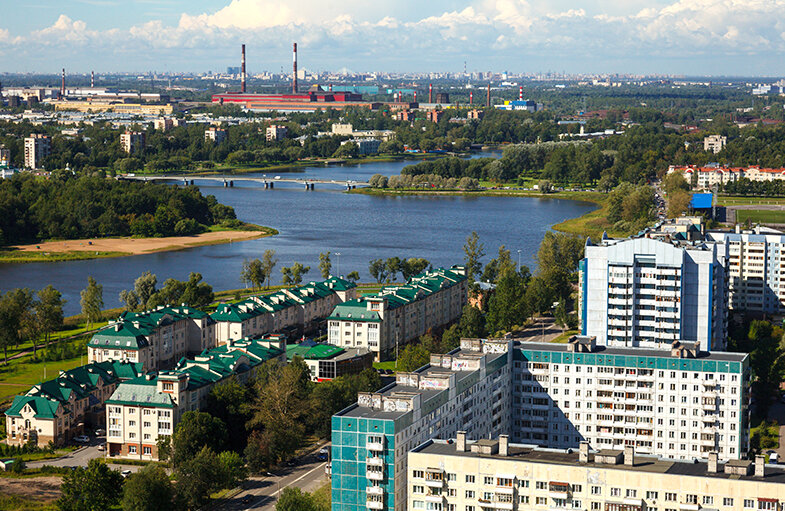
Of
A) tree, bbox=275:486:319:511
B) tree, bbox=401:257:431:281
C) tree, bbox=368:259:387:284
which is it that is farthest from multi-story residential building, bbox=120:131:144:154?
tree, bbox=275:486:319:511

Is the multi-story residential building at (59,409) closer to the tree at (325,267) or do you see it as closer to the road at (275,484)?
the road at (275,484)

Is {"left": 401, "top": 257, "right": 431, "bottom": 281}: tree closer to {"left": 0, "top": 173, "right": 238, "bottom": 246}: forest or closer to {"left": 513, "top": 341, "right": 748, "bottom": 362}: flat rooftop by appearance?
{"left": 0, "top": 173, "right": 238, "bottom": 246}: forest

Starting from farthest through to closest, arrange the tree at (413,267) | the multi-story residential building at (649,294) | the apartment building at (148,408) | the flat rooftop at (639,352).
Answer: the tree at (413,267) → the multi-story residential building at (649,294) → the apartment building at (148,408) → the flat rooftop at (639,352)

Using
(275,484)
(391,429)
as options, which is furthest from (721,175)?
(391,429)

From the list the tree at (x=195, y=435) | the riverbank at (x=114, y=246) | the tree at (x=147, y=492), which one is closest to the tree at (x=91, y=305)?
the tree at (x=195, y=435)

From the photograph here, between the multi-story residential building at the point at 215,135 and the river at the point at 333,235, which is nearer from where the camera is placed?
the river at the point at 333,235

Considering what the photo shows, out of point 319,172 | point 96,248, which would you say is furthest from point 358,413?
point 319,172

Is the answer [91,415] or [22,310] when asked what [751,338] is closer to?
[91,415]

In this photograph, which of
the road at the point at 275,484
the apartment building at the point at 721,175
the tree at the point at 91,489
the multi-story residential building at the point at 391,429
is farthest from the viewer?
the apartment building at the point at 721,175
